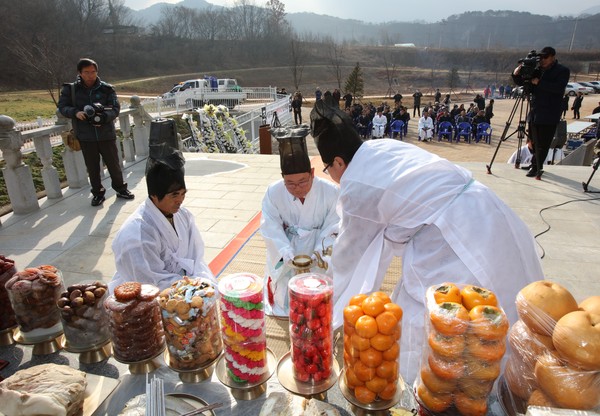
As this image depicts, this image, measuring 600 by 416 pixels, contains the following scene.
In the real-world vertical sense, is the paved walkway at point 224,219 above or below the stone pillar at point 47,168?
below

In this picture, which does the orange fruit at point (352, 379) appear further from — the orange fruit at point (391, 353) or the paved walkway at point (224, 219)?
the paved walkway at point (224, 219)

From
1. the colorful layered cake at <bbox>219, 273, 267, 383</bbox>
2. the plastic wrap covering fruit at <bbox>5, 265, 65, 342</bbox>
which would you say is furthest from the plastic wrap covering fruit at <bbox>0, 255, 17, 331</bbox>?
the colorful layered cake at <bbox>219, 273, 267, 383</bbox>

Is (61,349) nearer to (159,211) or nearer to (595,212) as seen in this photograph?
(159,211)

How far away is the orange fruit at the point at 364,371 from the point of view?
1522 mm

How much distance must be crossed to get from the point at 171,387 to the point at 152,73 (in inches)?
2220

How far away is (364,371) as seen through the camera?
1.53 m

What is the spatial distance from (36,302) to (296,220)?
2001mm

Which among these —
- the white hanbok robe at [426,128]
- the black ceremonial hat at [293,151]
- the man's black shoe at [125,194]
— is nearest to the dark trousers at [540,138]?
the black ceremonial hat at [293,151]

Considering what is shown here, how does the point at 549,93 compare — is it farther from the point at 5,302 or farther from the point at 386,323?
the point at 5,302

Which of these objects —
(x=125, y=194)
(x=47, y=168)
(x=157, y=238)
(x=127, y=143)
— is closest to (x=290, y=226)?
(x=157, y=238)

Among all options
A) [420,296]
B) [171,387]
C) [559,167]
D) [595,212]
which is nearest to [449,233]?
[420,296]

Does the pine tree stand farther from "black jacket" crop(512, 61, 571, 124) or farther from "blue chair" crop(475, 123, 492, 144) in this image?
"black jacket" crop(512, 61, 571, 124)

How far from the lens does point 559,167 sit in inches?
299

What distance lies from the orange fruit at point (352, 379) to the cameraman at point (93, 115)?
5476mm
